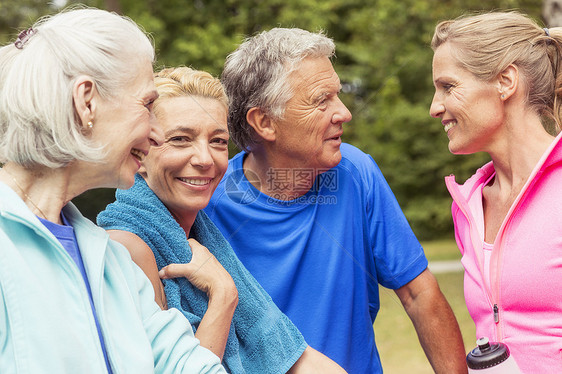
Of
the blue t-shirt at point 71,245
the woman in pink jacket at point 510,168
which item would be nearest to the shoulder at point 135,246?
the blue t-shirt at point 71,245

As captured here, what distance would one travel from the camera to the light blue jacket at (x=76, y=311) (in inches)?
46.4

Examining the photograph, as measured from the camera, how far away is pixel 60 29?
52.8 inches

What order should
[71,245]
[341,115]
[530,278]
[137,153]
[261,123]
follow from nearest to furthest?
1. [71,245]
2. [137,153]
3. [530,278]
4. [341,115]
5. [261,123]

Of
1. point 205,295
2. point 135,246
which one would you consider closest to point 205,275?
point 205,295

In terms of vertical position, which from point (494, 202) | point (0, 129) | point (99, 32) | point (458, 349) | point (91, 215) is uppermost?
point (99, 32)

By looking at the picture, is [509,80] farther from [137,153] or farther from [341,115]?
[137,153]

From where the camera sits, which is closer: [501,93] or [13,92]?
[13,92]

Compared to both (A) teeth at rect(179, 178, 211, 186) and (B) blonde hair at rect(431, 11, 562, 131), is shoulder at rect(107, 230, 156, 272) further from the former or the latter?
(B) blonde hair at rect(431, 11, 562, 131)

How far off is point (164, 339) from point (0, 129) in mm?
596

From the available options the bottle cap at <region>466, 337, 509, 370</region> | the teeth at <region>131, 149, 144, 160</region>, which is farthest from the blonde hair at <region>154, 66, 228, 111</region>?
the bottle cap at <region>466, 337, 509, 370</region>

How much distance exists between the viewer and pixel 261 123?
2.29 meters

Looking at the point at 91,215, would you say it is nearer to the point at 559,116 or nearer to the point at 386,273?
the point at 386,273

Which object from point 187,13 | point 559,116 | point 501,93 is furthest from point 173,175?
point 187,13

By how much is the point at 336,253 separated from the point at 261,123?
0.56 m
